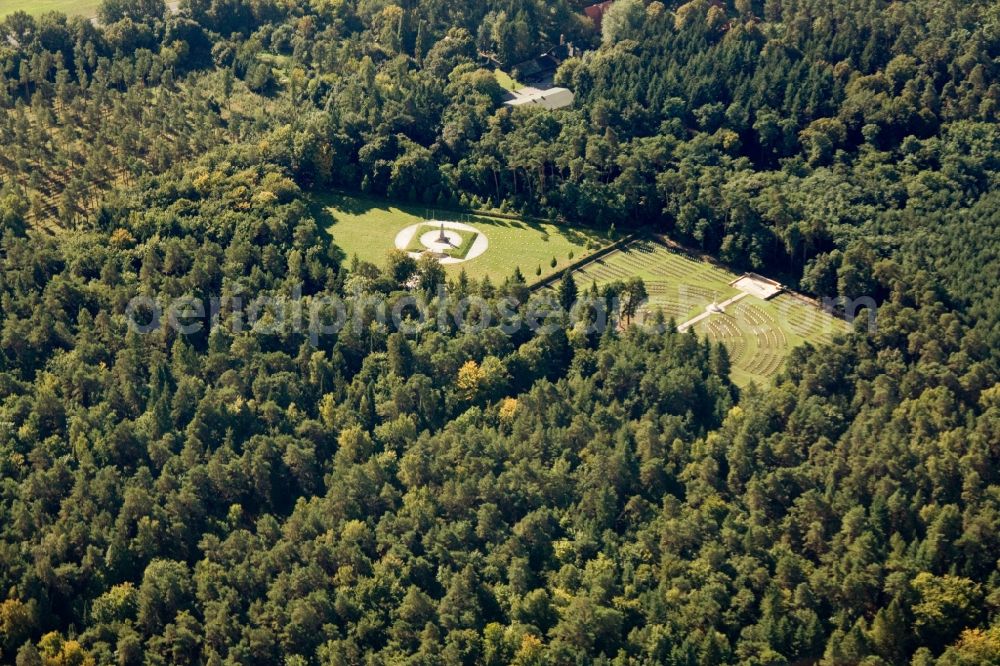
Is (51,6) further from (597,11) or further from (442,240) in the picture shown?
(442,240)

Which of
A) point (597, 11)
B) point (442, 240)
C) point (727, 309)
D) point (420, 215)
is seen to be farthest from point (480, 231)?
point (597, 11)

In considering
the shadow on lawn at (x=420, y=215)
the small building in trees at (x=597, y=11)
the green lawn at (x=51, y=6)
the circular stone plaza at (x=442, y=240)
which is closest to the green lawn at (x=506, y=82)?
the small building in trees at (x=597, y=11)

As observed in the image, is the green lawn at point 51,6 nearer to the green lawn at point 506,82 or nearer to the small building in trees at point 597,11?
the green lawn at point 506,82

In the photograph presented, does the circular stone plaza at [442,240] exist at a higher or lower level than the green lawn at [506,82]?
lower

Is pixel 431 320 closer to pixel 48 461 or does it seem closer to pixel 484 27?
pixel 48 461

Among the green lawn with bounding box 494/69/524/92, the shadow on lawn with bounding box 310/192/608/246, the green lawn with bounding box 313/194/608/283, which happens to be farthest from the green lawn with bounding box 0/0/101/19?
the green lawn with bounding box 313/194/608/283

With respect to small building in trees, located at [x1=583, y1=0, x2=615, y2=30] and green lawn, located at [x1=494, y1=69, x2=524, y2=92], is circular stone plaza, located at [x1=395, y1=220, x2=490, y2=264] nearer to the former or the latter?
green lawn, located at [x1=494, y1=69, x2=524, y2=92]
